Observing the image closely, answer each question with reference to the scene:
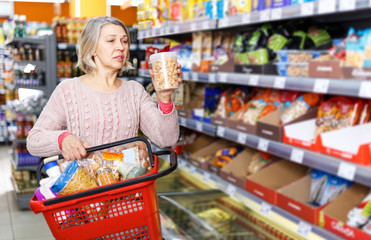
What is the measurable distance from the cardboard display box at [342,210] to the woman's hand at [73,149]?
1.35 m

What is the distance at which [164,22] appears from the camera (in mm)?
3969

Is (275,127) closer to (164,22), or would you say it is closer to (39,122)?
(39,122)

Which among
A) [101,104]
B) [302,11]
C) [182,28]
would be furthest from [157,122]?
[182,28]

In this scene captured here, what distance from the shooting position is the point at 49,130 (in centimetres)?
155

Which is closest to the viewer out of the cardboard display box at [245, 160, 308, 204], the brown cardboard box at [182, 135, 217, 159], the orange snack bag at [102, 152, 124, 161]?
the orange snack bag at [102, 152, 124, 161]

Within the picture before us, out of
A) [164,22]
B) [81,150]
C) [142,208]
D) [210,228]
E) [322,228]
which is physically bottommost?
[210,228]

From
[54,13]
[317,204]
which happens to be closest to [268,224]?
[317,204]

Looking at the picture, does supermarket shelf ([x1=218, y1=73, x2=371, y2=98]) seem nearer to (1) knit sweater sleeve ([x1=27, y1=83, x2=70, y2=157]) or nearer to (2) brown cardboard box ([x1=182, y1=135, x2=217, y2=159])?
(2) brown cardboard box ([x1=182, y1=135, x2=217, y2=159])

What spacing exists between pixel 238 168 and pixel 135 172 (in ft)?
6.45

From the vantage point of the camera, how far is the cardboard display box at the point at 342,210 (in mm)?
2070

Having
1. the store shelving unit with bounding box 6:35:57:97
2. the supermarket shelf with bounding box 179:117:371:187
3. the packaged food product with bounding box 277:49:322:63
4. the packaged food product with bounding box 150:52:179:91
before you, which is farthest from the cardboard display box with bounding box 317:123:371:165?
the store shelving unit with bounding box 6:35:57:97

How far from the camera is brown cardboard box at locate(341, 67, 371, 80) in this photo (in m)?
1.92

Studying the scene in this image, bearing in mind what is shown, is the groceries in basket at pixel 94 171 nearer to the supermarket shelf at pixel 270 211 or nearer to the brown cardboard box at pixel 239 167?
the supermarket shelf at pixel 270 211

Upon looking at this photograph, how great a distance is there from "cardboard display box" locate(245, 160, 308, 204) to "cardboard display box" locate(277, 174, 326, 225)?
0.21 meters
